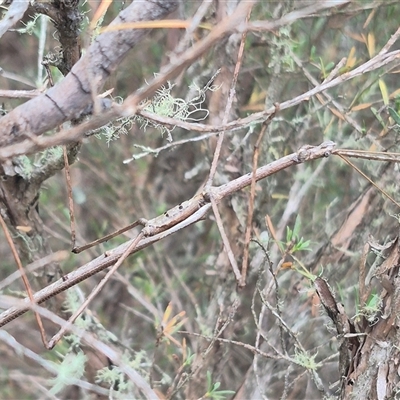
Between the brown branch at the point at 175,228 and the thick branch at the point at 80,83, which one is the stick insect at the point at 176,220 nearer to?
the brown branch at the point at 175,228

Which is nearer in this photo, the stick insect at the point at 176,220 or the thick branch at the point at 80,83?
the thick branch at the point at 80,83

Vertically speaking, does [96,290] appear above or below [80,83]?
below

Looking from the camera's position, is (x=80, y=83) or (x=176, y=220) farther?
(x=176, y=220)

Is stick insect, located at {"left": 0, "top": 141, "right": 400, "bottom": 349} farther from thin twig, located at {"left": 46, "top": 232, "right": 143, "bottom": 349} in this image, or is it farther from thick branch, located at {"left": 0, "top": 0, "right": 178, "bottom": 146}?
thick branch, located at {"left": 0, "top": 0, "right": 178, "bottom": 146}

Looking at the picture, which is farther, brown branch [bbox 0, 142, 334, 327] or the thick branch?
brown branch [bbox 0, 142, 334, 327]

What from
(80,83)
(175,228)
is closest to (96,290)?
(175,228)

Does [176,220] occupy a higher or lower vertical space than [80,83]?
lower

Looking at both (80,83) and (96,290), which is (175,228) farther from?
(80,83)

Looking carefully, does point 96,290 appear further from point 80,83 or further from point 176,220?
point 80,83

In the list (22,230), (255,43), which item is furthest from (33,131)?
(255,43)

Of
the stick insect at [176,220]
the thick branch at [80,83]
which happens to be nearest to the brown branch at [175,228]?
the stick insect at [176,220]

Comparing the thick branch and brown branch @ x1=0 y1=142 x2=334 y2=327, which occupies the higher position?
the thick branch

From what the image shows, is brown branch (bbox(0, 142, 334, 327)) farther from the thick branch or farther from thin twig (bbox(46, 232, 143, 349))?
the thick branch

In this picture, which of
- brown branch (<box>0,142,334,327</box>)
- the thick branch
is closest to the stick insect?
brown branch (<box>0,142,334,327</box>)
